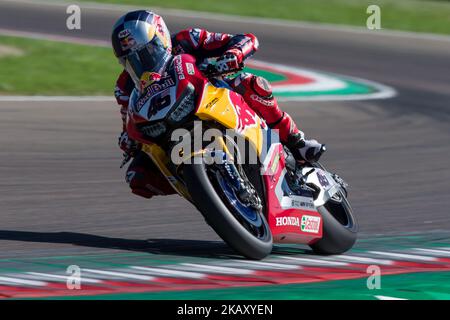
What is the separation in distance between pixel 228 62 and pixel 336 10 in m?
19.5

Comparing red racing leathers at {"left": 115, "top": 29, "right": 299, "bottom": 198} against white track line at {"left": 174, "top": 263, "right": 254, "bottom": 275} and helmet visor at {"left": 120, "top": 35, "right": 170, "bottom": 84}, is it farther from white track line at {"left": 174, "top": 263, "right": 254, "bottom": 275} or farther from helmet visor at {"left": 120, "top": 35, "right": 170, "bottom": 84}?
white track line at {"left": 174, "top": 263, "right": 254, "bottom": 275}

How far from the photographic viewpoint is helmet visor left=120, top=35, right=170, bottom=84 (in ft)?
22.2

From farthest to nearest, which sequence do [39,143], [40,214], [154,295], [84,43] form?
[84,43] < [39,143] < [40,214] < [154,295]

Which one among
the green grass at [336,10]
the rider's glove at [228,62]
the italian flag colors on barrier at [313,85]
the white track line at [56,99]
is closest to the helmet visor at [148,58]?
the rider's glove at [228,62]

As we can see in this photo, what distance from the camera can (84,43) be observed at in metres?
19.8

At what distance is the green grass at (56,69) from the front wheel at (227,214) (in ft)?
27.6

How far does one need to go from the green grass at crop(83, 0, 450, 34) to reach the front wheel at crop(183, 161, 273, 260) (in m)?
17.7

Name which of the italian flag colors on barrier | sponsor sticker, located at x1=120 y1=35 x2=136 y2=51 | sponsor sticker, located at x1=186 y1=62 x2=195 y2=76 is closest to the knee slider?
sponsor sticker, located at x1=186 y1=62 x2=195 y2=76

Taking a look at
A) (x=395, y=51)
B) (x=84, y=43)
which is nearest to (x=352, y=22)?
(x=395, y=51)

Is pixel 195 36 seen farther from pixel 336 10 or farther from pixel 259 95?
pixel 336 10

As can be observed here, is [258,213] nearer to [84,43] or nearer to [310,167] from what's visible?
[310,167]

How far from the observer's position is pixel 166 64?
22.4 ft
